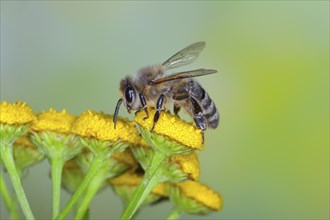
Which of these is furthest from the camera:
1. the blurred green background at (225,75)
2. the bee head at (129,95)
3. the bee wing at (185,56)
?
the blurred green background at (225,75)

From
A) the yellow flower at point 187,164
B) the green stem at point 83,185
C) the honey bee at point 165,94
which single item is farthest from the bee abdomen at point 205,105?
the green stem at point 83,185

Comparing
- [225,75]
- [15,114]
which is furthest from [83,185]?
[225,75]

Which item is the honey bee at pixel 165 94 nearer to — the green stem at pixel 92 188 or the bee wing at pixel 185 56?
the bee wing at pixel 185 56

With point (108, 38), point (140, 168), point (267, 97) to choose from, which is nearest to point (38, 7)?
point (108, 38)

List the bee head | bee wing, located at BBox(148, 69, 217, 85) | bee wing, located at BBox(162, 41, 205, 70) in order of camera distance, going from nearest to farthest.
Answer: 1. bee wing, located at BBox(148, 69, 217, 85)
2. the bee head
3. bee wing, located at BBox(162, 41, 205, 70)

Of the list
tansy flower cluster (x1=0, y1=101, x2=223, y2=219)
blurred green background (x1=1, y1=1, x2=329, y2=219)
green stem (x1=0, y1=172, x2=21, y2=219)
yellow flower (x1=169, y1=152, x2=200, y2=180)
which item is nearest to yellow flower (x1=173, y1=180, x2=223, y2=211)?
tansy flower cluster (x1=0, y1=101, x2=223, y2=219)

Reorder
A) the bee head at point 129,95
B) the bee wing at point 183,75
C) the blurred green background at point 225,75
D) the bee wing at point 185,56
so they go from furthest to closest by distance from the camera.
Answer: the blurred green background at point 225,75 < the bee wing at point 185,56 < the bee head at point 129,95 < the bee wing at point 183,75

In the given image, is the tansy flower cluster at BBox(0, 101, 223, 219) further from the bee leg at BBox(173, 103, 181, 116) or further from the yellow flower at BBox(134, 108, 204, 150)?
the bee leg at BBox(173, 103, 181, 116)
